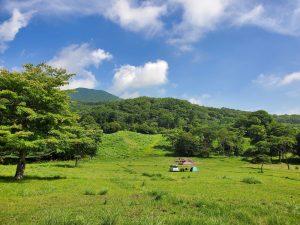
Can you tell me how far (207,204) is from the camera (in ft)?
85.4

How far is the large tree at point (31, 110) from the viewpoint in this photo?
4153cm

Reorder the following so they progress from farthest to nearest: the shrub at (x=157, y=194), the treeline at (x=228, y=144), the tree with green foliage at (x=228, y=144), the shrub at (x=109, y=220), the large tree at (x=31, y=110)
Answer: the tree with green foliage at (x=228, y=144)
the treeline at (x=228, y=144)
the large tree at (x=31, y=110)
the shrub at (x=157, y=194)
the shrub at (x=109, y=220)

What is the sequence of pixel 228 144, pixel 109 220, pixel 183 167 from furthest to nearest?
pixel 228 144, pixel 183 167, pixel 109 220

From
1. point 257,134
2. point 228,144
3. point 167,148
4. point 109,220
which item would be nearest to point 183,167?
point 228,144

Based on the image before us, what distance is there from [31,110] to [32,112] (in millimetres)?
494

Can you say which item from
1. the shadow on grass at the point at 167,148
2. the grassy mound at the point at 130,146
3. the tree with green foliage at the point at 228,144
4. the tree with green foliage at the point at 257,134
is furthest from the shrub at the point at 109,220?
the tree with green foliage at the point at 257,134

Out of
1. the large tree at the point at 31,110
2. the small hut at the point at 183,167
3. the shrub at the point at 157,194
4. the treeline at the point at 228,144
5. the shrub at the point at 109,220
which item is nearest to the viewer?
the shrub at the point at 109,220

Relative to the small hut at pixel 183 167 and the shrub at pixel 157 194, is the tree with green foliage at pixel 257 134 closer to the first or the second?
the small hut at pixel 183 167

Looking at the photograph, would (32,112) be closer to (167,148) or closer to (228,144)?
(228,144)

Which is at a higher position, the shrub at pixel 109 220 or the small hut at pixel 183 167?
the small hut at pixel 183 167

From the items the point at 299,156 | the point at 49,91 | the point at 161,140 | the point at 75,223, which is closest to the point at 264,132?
the point at 299,156

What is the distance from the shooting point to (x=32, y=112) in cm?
4244

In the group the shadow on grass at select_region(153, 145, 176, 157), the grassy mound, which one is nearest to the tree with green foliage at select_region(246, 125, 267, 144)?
the shadow on grass at select_region(153, 145, 176, 157)

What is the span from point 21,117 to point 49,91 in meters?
4.49
